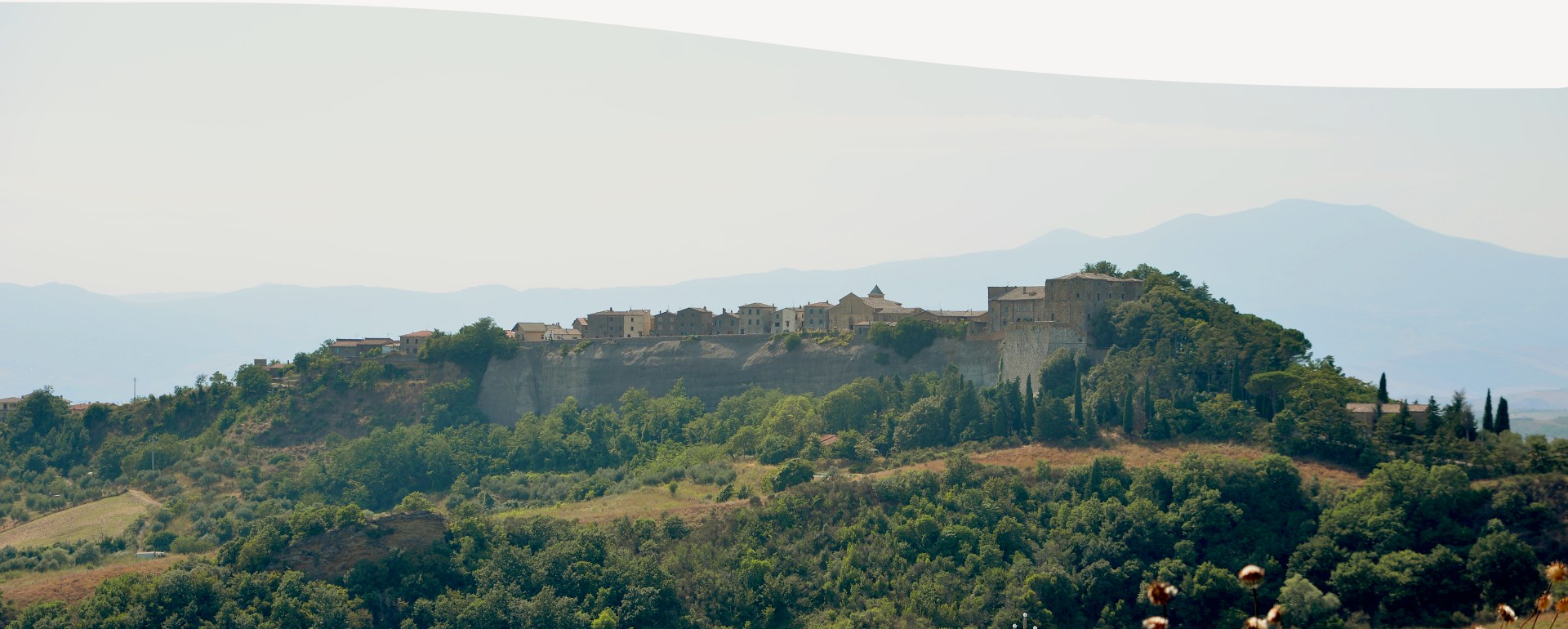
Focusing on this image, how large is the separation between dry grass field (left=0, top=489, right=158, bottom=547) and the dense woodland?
958 mm

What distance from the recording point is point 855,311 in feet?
200

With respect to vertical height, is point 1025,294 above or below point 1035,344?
above

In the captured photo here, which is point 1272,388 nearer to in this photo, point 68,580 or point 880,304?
point 880,304

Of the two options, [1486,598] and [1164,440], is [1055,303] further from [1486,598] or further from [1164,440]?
[1486,598]

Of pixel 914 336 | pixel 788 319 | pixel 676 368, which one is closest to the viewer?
pixel 914 336

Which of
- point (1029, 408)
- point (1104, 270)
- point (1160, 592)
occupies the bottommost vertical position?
point (1029, 408)

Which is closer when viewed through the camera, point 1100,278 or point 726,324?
point 1100,278

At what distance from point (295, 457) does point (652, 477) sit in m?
15.5

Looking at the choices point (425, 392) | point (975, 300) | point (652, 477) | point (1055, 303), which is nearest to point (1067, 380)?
point (1055, 303)

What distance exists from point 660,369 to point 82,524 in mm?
21710

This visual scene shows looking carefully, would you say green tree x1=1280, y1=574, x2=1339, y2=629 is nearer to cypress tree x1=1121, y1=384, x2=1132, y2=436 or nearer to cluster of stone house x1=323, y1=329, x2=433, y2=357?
cypress tree x1=1121, y1=384, x2=1132, y2=436

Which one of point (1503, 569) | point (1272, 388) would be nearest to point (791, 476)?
point (1272, 388)

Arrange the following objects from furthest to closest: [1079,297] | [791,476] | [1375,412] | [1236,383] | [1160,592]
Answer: [1079,297] < [791,476] < [1236,383] < [1375,412] < [1160,592]

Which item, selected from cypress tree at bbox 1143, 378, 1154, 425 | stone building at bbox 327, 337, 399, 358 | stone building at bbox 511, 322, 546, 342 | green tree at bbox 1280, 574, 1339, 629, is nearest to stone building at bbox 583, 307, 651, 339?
stone building at bbox 511, 322, 546, 342
